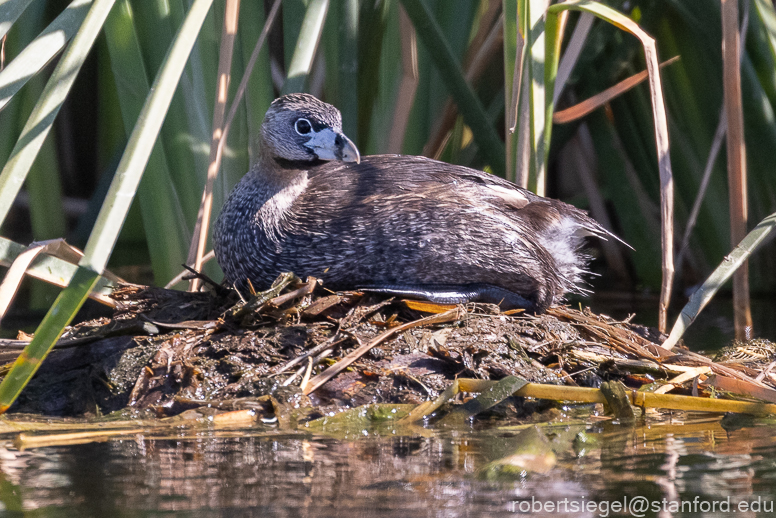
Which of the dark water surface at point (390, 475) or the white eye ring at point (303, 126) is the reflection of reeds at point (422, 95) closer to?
the white eye ring at point (303, 126)

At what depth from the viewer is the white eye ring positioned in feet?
11.7

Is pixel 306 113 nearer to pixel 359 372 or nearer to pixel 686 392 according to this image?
pixel 359 372

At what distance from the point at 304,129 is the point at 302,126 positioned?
15 mm

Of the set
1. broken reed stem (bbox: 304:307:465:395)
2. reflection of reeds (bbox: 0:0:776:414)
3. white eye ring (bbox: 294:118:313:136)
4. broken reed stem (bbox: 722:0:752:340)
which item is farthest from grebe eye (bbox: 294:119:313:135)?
broken reed stem (bbox: 722:0:752:340)

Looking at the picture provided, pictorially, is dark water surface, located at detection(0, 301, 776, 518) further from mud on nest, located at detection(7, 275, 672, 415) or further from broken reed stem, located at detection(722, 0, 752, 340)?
broken reed stem, located at detection(722, 0, 752, 340)

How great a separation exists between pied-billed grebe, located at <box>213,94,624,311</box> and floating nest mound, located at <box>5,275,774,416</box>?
0.21m

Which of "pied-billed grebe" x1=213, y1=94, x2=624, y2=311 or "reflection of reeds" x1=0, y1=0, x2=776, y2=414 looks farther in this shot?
"pied-billed grebe" x1=213, y1=94, x2=624, y2=311

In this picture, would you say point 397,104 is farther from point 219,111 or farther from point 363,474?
point 363,474

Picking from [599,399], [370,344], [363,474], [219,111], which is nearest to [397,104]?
[219,111]

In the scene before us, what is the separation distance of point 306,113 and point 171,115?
88 centimetres

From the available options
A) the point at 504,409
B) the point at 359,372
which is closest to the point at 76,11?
the point at 359,372

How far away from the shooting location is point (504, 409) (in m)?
2.90

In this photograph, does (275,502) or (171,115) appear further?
(171,115)

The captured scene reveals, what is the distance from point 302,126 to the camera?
359cm
